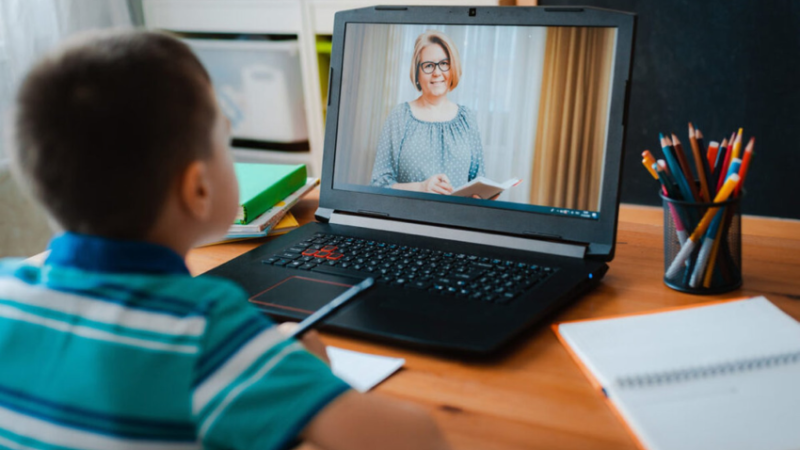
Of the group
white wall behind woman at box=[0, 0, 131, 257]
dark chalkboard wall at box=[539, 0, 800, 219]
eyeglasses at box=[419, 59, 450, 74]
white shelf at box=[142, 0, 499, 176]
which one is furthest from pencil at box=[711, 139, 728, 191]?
white wall behind woman at box=[0, 0, 131, 257]

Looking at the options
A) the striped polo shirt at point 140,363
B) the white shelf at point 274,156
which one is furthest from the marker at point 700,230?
the white shelf at point 274,156

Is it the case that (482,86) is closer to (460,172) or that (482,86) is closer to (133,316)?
(460,172)

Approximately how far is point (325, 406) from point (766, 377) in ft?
1.22

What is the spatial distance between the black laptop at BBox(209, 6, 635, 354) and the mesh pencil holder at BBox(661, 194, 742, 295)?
0.07 meters

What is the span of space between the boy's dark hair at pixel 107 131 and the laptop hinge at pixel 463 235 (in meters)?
0.48

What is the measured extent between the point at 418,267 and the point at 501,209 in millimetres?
149

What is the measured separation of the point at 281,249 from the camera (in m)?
0.90

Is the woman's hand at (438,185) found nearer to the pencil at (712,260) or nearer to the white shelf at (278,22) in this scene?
the pencil at (712,260)

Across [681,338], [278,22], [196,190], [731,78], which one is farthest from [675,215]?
[278,22]

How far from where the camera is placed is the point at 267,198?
103 cm

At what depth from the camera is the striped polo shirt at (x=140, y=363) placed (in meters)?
0.42

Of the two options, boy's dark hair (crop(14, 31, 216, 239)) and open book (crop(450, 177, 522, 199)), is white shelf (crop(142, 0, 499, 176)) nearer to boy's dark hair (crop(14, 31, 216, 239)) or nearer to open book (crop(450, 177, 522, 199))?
open book (crop(450, 177, 522, 199))

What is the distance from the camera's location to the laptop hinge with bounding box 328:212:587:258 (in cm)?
83

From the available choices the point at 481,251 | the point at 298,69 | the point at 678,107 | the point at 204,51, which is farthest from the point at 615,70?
the point at 204,51
